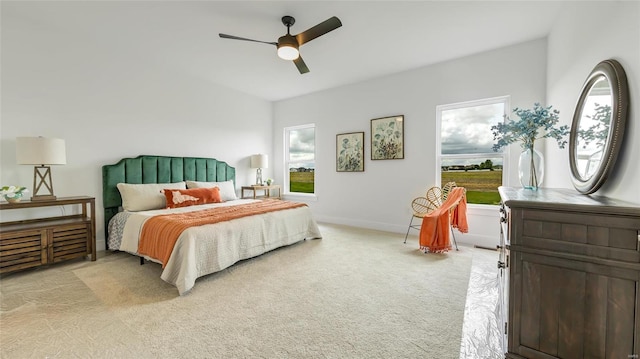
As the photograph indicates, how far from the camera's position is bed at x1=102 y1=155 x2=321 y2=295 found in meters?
2.46

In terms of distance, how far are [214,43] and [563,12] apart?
395 cm

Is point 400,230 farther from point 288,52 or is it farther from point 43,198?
point 43,198

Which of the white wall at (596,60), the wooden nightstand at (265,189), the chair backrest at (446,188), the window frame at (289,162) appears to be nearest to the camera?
the white wall at (596,60)

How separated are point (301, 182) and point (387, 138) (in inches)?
91.8

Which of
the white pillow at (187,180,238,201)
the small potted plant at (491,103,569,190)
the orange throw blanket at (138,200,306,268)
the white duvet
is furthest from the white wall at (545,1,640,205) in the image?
the white pillow at (187,180,238,201)

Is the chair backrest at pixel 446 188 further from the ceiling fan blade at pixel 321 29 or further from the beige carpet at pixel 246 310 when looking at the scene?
the ceiling fan blade at pixel 321 29

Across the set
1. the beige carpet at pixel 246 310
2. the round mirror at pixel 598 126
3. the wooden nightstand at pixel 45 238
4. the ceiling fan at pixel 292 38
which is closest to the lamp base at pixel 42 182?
the wooden nightstand at pixel 45 238

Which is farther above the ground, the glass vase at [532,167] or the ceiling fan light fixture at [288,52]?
the ceiling fan light fixture at [288,52]

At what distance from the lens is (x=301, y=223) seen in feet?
12.6

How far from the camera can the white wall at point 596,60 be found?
132cm

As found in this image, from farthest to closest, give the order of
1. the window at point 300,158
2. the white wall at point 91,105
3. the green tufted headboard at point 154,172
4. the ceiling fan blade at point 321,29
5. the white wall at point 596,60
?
1. the window at point 300,158
2. the green tufted headboard at point 154,172
3. the white wall at point 91,105
4. the ceiling fan blade at point 321,29
5. the white wall at point 596,60

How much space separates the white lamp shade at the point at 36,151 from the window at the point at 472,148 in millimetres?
4988

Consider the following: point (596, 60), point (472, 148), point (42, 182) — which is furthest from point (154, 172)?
point (596, 60)

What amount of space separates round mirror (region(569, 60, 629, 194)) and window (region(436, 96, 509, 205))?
5.98ft
